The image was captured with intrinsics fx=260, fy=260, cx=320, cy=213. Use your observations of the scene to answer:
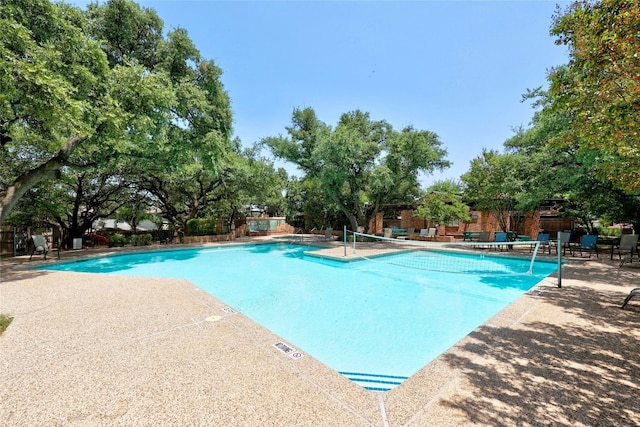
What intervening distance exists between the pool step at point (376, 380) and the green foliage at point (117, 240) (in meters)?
18.6

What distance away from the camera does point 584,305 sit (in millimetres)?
5367

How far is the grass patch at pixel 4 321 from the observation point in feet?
14.0

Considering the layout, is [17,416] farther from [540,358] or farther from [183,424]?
[540,358]

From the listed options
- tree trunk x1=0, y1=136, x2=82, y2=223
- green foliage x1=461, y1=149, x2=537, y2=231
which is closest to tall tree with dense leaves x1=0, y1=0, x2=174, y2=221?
tree trunk x1=0, y1=136, x2=82, y2=223

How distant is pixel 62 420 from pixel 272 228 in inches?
1005

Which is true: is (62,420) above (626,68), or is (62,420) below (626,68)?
below

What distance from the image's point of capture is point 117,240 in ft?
55.7

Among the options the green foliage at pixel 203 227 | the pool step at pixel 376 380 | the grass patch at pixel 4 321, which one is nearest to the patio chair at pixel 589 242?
the pool step at pixel 376 380

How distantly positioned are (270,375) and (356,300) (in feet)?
17.2

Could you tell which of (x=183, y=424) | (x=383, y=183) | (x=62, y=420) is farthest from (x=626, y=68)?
(x=383, y=183)

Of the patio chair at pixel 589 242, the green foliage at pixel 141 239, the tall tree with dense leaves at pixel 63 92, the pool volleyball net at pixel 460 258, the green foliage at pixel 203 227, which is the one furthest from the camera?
the green foliage at pixel 203 227

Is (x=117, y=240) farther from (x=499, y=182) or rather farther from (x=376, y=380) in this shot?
(x=499, y=182)

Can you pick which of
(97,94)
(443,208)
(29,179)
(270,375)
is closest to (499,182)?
(443,208)

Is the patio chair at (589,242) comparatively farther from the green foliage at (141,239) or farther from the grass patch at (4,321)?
the green foliage at (141,239)
